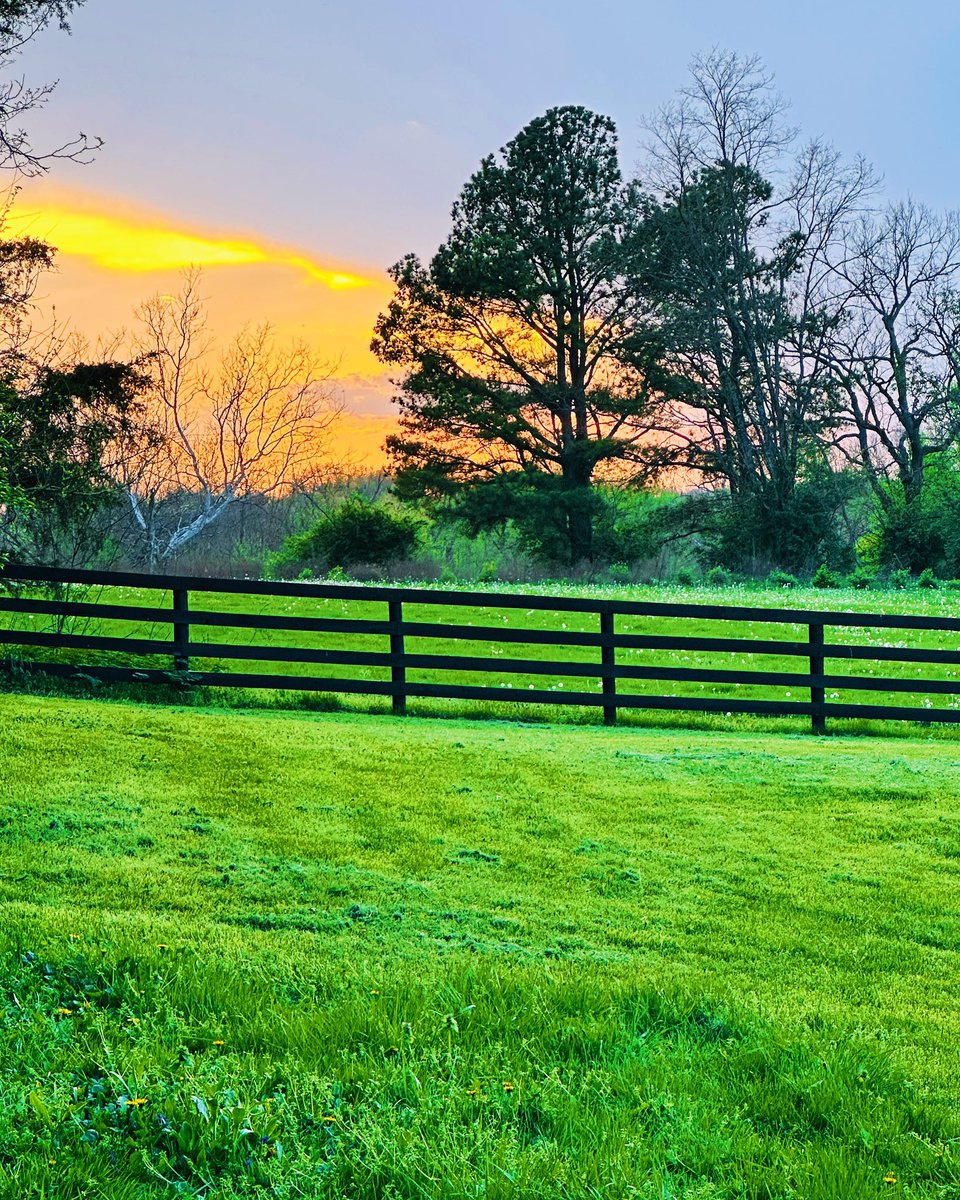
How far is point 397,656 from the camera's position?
13.1 metres

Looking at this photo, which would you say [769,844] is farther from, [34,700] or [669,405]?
[669,405]

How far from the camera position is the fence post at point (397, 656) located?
1303cm

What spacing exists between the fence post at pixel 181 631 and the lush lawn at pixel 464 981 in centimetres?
434

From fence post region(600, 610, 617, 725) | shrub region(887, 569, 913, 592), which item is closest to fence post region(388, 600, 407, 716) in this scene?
fence post region(600, 610, 617, 725)

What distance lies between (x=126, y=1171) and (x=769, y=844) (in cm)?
A: 532

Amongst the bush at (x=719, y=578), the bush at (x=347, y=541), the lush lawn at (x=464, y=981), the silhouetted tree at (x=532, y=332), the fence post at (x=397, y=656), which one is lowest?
the lush lawn at (x=464, y=981)

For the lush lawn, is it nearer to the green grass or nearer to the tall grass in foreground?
the tall grass in foreground

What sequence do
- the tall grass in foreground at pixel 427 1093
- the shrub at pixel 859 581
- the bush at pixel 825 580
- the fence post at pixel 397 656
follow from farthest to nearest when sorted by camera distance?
the shrub at pixel 859 581, the bush at pixel 825 580, the fence post at pixel 397 656, the tall grass in foreground at pixel 427 1093

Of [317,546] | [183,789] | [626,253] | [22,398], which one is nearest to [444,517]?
[317,546]

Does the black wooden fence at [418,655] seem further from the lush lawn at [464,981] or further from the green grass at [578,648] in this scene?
the lush lawn at [464,981]

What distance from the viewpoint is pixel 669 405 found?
41.6m

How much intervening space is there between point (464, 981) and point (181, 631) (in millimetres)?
9882

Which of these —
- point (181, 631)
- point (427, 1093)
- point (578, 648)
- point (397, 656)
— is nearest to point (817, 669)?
point (397, 656)

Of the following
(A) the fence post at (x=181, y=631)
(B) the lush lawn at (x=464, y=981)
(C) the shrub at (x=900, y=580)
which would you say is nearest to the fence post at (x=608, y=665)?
(B) the lush lawn at (x=464, y=981)
